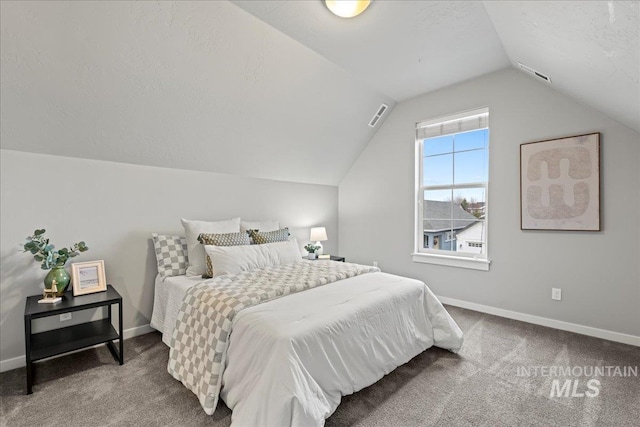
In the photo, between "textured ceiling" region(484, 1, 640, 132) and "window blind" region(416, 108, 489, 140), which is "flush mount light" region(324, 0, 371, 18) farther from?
"window blind" region(416, 108, 489, 140)

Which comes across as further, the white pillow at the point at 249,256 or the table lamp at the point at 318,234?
the table lamp at the point at 318,234

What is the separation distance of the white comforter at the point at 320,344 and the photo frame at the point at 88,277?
0.67 metres

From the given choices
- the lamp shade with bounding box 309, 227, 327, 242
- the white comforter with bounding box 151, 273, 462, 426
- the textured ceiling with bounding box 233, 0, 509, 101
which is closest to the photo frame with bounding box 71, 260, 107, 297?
the white comforter with bounding box 151, 273, 462, 426

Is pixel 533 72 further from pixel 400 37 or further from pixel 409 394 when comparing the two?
pixel 409 394

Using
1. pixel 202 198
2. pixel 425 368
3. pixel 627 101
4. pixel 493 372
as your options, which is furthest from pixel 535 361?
pixel 202 198

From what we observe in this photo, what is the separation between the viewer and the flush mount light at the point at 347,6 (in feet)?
6.82

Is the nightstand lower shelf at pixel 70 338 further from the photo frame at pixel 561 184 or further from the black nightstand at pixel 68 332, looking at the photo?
the photo frame at pixel 561 184

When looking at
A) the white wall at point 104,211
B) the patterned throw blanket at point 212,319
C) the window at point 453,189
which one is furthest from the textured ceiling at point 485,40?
the patterned throw blanket at point 212,319

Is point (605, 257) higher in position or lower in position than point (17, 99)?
lower

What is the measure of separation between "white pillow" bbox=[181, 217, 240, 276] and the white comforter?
31cm

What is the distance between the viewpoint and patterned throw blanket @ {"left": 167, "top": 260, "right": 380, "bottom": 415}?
5.89 feet

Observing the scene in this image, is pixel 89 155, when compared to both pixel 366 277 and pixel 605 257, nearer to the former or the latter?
pixel 366 277

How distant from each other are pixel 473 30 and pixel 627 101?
124cm

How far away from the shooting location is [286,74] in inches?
116
